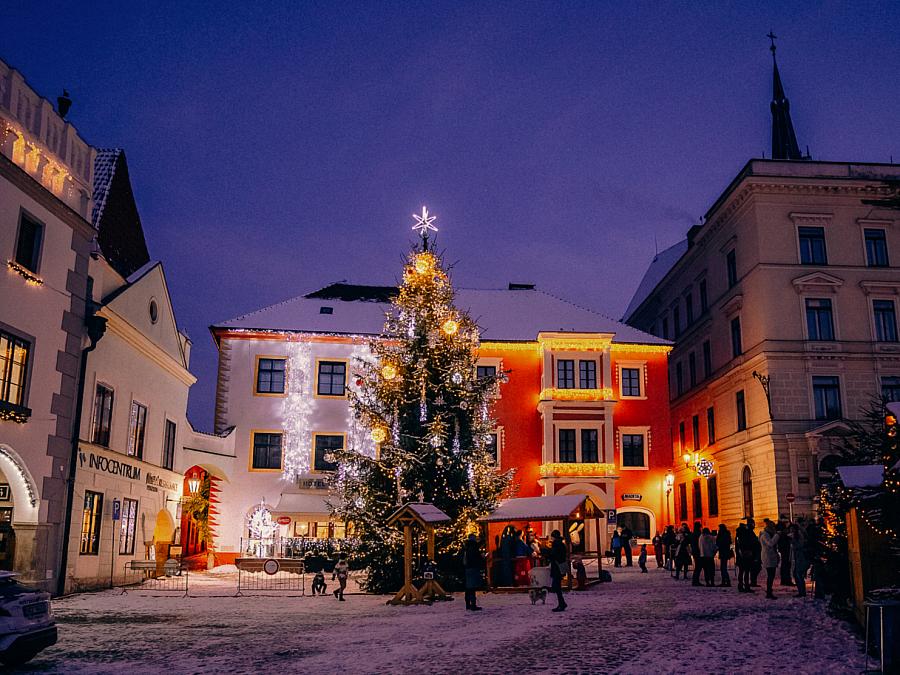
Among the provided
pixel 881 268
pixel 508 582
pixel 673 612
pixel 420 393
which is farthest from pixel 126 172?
pixel 881 268

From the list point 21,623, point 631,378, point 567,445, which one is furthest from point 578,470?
point 21,623

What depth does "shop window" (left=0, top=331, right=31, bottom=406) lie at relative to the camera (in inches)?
725

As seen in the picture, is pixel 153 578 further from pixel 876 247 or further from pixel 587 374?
pixel 876 247

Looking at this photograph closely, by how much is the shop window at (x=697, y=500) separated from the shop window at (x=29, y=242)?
36.6 m

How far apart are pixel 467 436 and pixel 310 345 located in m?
19.8

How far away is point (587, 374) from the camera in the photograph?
43.4 metres

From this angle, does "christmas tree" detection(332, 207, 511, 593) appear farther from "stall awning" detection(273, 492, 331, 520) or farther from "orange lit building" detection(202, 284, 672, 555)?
"orange lit building" detection(202, 284, 672, 555)

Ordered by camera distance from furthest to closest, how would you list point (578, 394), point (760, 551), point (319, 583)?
point (578, 394)
point (319, 583)
point (760, 551)

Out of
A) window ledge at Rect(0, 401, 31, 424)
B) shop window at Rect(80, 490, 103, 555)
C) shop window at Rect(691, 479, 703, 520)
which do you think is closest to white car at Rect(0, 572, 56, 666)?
window ledge at Rect(0, 401, 31, 424)

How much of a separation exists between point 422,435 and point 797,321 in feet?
75.9

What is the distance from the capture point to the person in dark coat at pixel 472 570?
58.5 ft

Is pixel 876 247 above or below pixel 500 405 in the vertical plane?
above

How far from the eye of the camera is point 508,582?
2419 cm

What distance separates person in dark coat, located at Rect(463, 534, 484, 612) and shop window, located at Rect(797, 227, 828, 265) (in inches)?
1095
